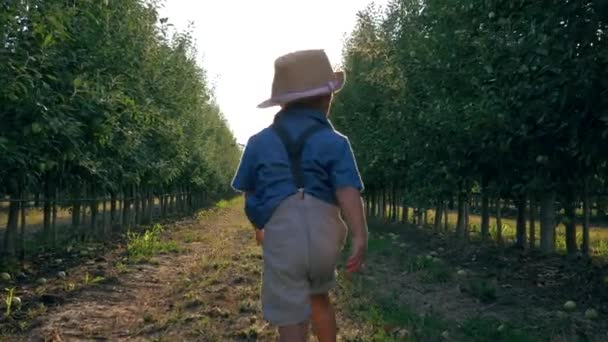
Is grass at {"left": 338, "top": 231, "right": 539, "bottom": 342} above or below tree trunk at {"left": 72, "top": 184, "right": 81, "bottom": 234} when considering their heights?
below

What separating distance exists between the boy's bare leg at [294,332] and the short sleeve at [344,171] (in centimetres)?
73

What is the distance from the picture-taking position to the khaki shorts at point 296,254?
3.48m

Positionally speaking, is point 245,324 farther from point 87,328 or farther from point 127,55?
point 127,55

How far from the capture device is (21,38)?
796cm

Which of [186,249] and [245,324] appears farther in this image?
[186,249]

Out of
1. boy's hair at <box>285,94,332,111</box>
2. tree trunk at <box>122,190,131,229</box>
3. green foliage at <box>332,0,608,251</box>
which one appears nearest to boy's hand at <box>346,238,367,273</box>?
boy's hair at <box>285,94,332,111</box>

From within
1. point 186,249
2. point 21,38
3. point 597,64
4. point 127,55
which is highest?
point 127,55

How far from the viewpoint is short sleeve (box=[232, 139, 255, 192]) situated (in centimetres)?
369

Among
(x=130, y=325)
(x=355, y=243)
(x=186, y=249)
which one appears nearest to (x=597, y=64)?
(x=355, y=243)

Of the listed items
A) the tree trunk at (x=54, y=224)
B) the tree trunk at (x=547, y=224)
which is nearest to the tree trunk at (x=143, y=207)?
the tree trunk at (x=54, y=224)

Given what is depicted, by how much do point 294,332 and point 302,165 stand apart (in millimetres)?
848

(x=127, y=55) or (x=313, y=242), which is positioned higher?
(x=127, y=55)

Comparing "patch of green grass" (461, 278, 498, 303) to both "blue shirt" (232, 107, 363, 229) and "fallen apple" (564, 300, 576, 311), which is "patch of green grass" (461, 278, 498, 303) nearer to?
"fallen apple" (564, 300, 576, 311)

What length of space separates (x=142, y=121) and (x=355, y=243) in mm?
11465
